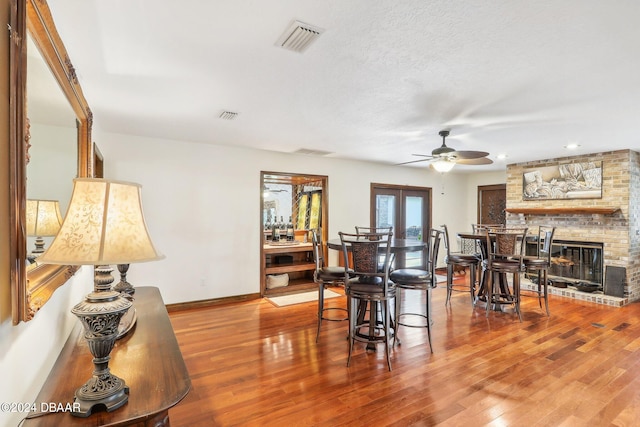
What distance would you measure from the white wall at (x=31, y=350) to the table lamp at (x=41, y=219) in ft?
0.93

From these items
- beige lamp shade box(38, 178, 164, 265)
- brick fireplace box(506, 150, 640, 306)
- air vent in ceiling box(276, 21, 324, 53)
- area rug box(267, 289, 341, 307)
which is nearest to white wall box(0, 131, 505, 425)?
area rug box(267, 289, 341, 307)

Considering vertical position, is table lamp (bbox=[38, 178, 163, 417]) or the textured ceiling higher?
the textured ceiling

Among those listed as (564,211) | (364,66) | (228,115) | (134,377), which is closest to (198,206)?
(228,115)

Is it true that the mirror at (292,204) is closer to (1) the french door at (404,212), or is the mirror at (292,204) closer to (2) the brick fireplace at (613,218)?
(1) the french door at (404,212)

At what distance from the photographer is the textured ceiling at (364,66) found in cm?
171

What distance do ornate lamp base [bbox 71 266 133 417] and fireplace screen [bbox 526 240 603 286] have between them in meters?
6.67

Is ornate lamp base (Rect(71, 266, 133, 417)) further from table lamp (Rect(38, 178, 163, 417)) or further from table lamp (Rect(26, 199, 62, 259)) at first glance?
table lamp (Rect(26, 199, 62, 259))

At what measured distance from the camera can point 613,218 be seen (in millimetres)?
5098

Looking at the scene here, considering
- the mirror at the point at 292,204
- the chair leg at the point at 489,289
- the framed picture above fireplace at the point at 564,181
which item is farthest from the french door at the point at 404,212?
the chair leg at the point at 489,289

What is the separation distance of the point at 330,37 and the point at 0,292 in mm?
1900

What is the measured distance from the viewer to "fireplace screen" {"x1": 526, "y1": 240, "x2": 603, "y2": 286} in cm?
535

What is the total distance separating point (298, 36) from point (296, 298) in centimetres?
411

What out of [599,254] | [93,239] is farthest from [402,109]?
[599,254]

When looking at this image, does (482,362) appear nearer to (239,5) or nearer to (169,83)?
(239,5)
